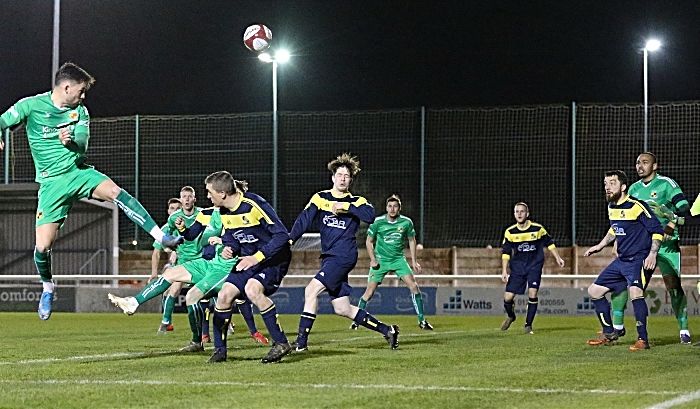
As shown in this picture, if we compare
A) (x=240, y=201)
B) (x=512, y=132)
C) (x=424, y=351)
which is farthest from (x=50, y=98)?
(x=512, y=132)

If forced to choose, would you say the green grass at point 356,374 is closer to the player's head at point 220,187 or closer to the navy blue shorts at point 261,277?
the navy blue shorts at point 261,277

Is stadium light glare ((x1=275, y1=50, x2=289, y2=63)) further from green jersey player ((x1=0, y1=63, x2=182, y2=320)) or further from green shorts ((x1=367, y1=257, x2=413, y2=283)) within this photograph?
green jersey player ((x1=0, y1=63, x2=182, y2=320))

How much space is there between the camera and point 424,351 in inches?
456

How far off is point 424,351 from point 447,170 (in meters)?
15.3

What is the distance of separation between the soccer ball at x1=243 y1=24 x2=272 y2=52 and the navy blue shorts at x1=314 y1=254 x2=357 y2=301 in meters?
8.07

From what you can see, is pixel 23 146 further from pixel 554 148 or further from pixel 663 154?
pixel 663 154

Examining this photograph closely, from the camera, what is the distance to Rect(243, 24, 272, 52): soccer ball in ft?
61.6

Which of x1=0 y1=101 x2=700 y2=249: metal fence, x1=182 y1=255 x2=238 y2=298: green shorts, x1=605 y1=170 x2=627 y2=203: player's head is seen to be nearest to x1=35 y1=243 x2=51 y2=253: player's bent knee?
x1=182 y1=255 x2=238 y2=298: green shorts

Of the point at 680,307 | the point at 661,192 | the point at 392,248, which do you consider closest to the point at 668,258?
the point at 680,307

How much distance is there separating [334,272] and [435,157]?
15860 mm

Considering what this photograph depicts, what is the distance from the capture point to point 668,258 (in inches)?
522

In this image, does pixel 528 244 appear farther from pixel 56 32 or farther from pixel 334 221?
pixel 56 32

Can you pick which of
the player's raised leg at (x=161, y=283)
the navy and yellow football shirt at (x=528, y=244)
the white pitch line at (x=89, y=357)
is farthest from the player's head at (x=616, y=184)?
the white pitch line at (x=89, y=357)

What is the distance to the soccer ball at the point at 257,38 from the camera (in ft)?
61.6
